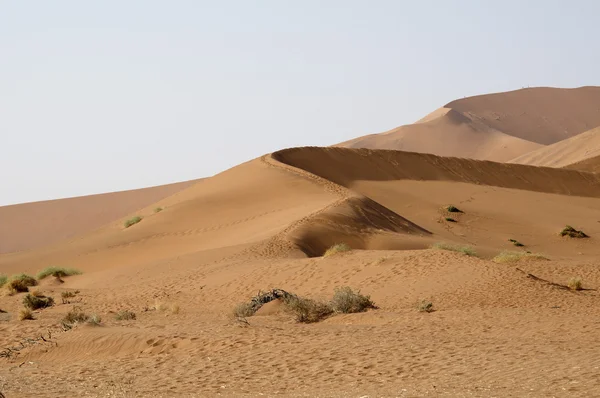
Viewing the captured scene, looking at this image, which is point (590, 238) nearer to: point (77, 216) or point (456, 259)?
point (456, 259)

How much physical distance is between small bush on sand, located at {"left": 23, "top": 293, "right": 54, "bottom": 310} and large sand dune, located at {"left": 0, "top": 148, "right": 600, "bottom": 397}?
789 mm

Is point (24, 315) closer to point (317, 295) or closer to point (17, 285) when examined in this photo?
point (317, 295)

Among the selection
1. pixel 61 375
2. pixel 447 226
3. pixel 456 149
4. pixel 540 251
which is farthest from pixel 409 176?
pixel 456 149

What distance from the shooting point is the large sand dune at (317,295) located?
10.4 m

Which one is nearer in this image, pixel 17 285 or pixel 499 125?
pixel 17 285

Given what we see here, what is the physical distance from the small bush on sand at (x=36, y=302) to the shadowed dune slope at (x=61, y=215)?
4237 centimetres

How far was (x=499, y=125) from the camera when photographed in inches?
4537

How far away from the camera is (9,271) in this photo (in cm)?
3369

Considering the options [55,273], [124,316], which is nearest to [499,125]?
[55,273]

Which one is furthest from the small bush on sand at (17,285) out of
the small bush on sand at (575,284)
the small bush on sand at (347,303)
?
the small bush on sand at (575,284)

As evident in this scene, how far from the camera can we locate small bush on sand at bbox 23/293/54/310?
21.4 metres

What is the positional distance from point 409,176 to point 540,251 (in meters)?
15.6

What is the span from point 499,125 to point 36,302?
100762mm

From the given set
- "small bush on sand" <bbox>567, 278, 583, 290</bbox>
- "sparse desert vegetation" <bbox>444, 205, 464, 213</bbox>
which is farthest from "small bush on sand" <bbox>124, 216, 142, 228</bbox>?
"small bush on sand" <bbox>567, 278, 583, 290</bbox>
